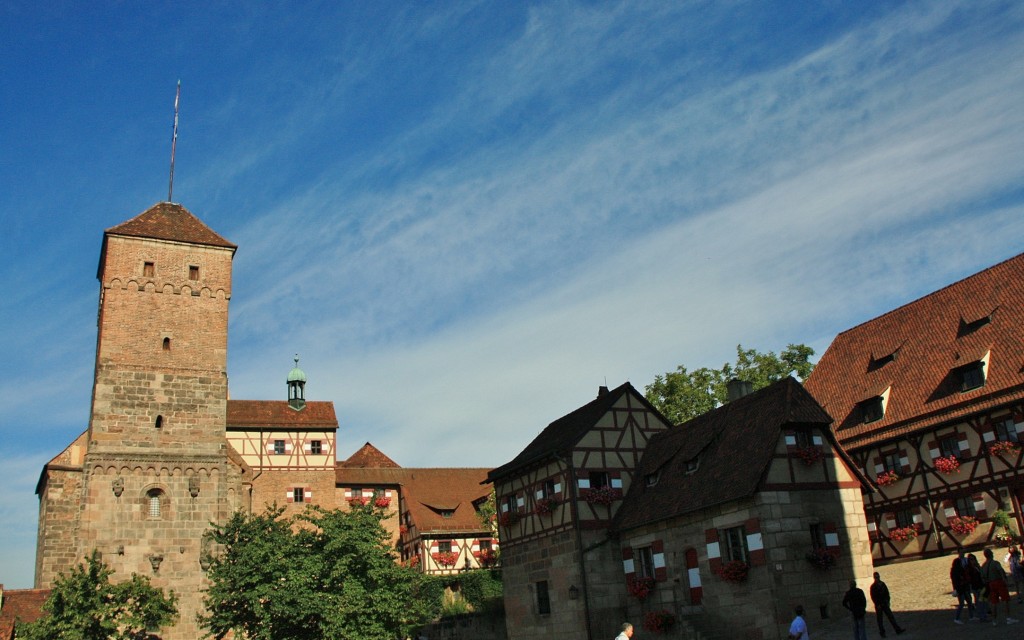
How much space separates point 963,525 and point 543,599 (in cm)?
1347

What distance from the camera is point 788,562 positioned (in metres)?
23.4

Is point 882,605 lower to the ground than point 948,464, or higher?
lower

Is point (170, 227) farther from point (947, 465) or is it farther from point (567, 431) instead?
point (947, 465)

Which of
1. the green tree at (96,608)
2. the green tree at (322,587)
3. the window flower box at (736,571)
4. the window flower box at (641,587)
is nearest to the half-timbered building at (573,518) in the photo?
the window flower box at (641,587)

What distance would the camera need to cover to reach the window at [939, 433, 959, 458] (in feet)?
94.9

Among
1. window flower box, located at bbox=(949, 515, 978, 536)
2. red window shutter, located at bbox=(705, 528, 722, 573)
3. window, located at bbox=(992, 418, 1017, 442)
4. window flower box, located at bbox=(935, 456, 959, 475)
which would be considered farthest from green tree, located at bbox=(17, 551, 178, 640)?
window, located at bbox=(992, 418, 1017, 442)


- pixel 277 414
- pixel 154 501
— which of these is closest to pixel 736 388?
pixel 154 501

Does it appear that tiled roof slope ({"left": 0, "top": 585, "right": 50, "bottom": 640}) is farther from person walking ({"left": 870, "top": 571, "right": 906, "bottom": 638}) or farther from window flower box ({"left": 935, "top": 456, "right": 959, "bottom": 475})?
window flower box ({"left": 935, "top": 456, "right": 959, "bottom": 475})

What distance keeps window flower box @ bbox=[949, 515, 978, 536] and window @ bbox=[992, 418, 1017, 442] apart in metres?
2.55

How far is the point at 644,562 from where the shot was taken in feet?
94.0

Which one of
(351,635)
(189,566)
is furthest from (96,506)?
(351,635)

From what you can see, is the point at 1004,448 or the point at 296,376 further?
the point at 296,376

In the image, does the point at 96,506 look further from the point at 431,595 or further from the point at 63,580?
the point at 431,595

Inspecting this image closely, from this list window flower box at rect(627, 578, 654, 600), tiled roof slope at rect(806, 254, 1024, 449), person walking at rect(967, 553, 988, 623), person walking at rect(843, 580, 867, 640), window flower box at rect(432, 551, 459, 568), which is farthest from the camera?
window flower box at rect(432, 551, 459, 568)
